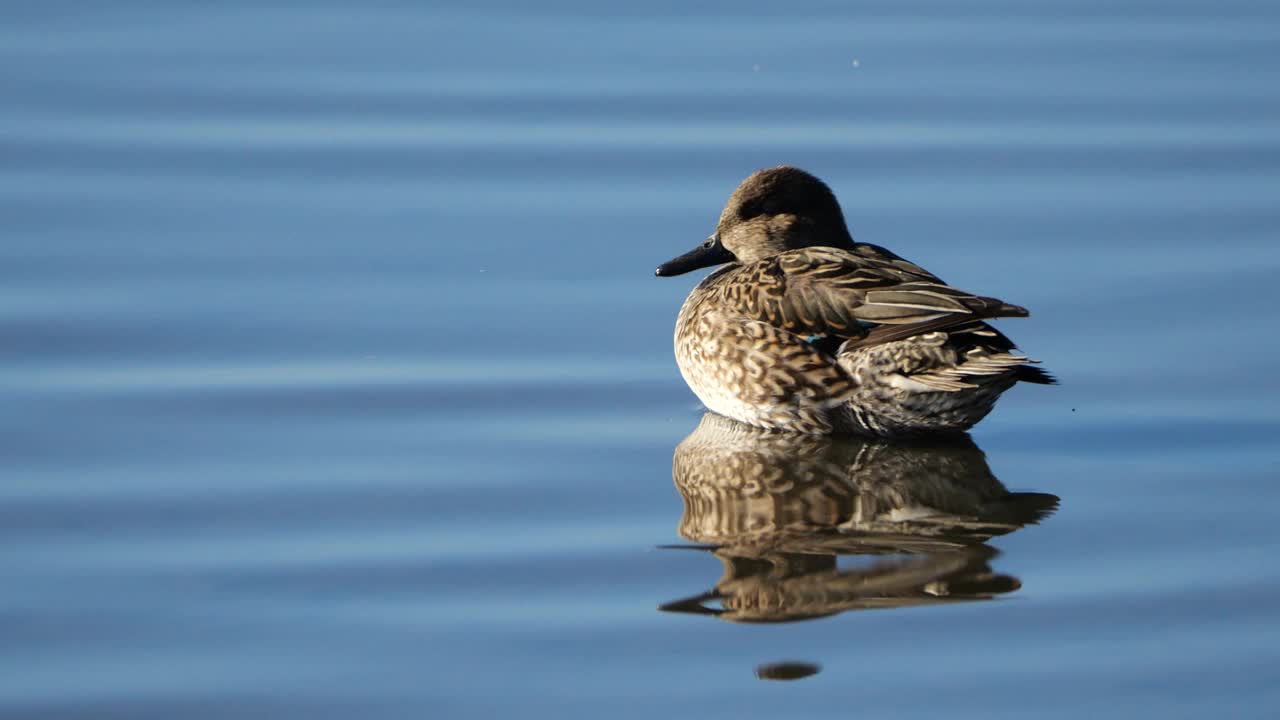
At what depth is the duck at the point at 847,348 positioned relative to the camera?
21.2ft

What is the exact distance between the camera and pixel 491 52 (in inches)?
400

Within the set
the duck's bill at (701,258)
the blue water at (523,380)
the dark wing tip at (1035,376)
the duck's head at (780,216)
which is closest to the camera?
the blue water at (523,380)

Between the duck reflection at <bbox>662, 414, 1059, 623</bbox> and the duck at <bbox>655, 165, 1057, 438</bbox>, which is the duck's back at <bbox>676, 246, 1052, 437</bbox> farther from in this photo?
the duck reflection at <bbox>662, 414, 1059, 623</bbox>

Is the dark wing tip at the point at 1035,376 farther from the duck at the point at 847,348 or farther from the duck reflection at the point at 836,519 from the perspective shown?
the duck reflection at the point at 836,519

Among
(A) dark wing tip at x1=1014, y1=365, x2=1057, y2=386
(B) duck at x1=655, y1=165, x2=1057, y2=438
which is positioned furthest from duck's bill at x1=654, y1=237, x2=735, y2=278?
(A) dark wing tip at x1=1014, y1=365, x2=1057, y2=386

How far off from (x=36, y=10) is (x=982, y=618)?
7432 millimetres

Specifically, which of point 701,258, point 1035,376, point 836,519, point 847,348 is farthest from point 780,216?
point 836,519

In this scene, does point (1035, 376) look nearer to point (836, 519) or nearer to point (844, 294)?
point (844, 294)

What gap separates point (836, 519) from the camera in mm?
5750

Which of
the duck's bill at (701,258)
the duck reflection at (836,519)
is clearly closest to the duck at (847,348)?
the duck reflection at (836,519)

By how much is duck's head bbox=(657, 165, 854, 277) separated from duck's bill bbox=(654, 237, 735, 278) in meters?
0.01

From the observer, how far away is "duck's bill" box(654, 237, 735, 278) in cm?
770

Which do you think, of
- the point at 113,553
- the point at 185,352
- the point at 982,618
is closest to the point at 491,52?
the point at 185,352

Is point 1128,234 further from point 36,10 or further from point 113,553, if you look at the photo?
point 36,10
